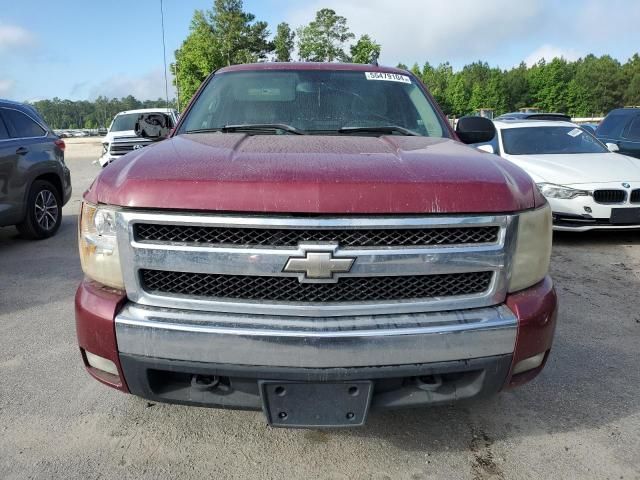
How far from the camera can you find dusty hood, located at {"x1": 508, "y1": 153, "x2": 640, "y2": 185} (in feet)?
21.8

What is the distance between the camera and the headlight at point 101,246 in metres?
2.04

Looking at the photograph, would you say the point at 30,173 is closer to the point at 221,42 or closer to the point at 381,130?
the point at 381,130

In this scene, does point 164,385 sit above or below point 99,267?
below

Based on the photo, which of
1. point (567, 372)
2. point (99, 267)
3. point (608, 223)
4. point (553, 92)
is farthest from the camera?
point (553, 92)

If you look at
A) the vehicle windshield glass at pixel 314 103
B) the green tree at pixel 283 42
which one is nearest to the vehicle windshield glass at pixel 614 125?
the vehicle windshield glass at pixel 314 103

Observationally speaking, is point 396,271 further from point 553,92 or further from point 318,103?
point 553,92

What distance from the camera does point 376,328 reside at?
1.94 meters

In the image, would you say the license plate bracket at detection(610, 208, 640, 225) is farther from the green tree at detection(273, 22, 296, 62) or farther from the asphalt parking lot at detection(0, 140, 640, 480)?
the green tree at detection(273, 22, 296, 62)

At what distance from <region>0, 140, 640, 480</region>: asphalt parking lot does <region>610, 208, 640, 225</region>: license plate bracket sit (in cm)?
347

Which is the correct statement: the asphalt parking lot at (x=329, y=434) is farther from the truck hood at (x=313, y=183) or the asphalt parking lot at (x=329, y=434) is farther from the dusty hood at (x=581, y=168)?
the dusty hood at (x=581, y=168)

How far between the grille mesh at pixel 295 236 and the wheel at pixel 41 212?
5.66 m

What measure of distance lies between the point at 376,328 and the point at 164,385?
2.91 feet

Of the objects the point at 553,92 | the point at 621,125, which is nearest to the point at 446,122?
the point at 621,125

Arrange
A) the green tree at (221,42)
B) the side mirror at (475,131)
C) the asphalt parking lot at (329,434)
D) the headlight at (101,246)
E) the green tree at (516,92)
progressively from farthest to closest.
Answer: the green tree at (516,92), the green tree at (221,42), the side mirror at (475,131), the asphalt parking lot at (329,434), the headlight at (101,246)
